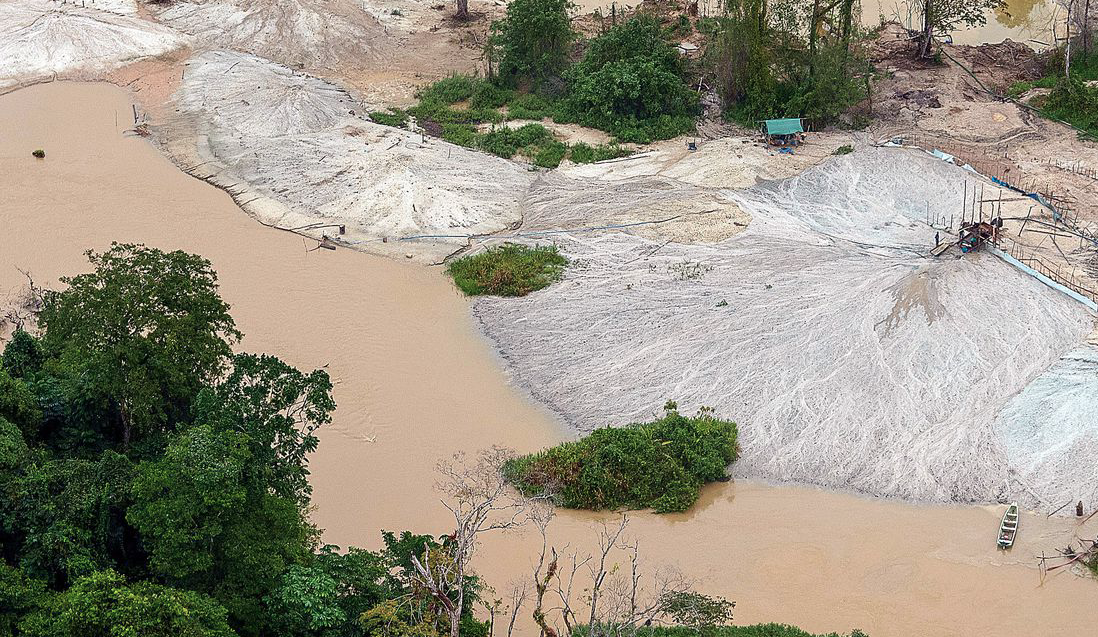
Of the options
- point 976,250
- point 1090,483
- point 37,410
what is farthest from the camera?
point 976,250

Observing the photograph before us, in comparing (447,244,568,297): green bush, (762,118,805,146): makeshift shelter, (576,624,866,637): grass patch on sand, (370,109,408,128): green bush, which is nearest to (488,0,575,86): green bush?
(370,109,408,128): green bush

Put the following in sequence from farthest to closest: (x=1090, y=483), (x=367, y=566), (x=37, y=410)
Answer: (x=1090, y=483), (x=37, y=410), (x=367, y=566)

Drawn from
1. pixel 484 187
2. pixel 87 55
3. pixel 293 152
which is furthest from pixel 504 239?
pixel 87 55

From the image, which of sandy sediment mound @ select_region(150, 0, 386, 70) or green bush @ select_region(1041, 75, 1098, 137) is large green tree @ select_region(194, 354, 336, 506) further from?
green bush @ select_region(1041, 75, 1098, 137)

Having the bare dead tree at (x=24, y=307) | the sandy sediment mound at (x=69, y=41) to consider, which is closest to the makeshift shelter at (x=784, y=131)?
the bare dead tree at (x=24, y=307)

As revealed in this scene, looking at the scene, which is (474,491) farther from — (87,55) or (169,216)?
(87,55)

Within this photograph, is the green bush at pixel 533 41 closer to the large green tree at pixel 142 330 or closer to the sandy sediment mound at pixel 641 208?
the sandy sediment mound at pixel 641 208
